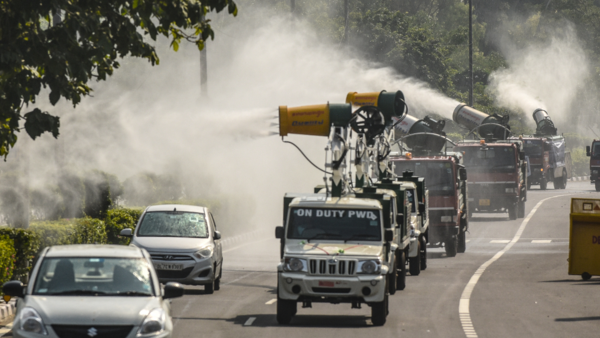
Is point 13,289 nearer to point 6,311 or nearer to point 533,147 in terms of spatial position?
point 6,311

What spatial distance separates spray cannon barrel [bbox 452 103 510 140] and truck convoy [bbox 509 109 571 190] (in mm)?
10548

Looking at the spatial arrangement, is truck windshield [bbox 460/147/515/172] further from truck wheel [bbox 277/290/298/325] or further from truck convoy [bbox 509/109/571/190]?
truck wheel [bbox 277/290/298/325]

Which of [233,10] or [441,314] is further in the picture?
[441,314]

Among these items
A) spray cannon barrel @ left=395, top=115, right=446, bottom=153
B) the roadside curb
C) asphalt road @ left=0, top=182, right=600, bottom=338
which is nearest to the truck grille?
asphalt road @ left=0, top=182, right=600, bottom=338

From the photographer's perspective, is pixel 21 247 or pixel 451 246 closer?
pixel 21 247

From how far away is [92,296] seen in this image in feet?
31.7

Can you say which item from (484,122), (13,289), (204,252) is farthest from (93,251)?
(484,122)

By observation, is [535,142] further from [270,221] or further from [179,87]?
[179,87]

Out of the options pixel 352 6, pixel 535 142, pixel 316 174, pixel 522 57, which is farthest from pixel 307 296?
pixel 522 57

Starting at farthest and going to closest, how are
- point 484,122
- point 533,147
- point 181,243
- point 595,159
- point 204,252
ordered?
point 595,159
point 533,147
point 484,122
point 181,243
point 204,252

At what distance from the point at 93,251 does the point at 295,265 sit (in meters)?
3.91

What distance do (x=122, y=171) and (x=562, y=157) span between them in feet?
90.1

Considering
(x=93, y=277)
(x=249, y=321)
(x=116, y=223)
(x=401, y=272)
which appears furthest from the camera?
(x=116, y=223)

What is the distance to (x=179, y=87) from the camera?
6175 centimetres
